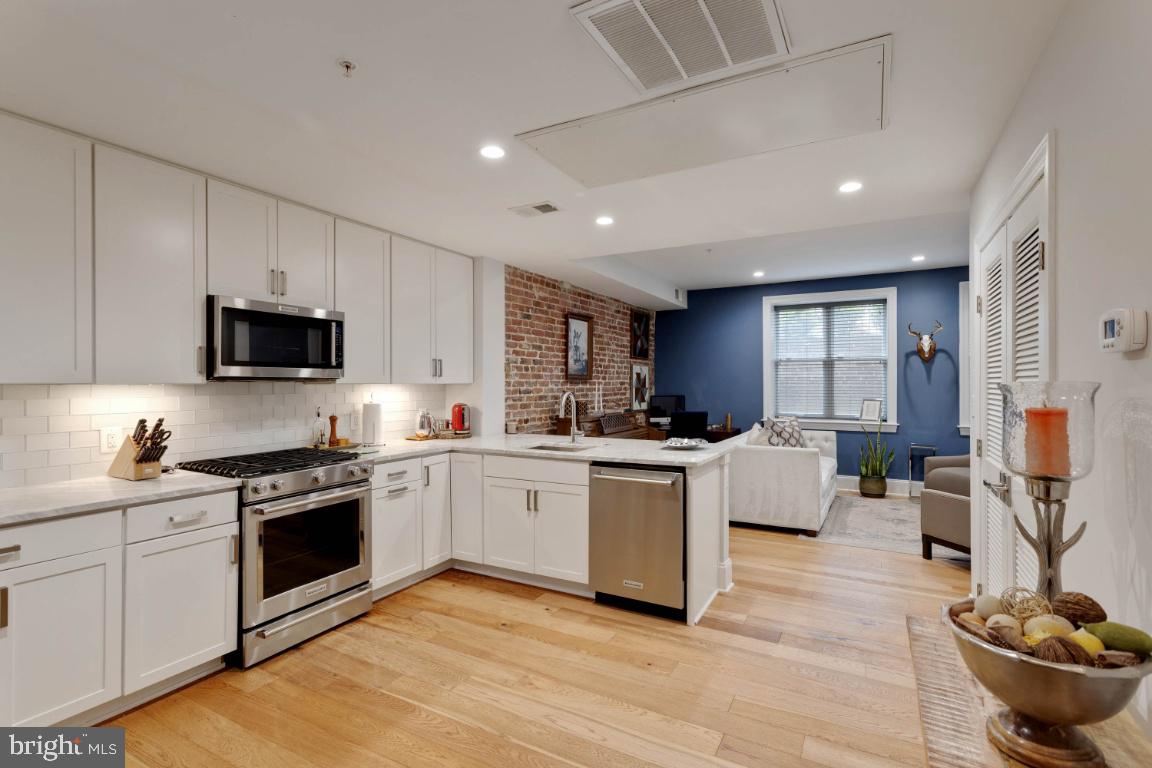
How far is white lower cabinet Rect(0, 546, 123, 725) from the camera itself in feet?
6.20

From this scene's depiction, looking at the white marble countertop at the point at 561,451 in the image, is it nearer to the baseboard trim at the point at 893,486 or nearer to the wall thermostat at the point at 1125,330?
the wall thermostat at the point at 1125,330

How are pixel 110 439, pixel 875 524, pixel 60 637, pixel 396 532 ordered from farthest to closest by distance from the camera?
pixel 875 524 < pixel 396 532 < pixel 110 439 < pixel 60 637

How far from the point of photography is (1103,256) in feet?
4.28

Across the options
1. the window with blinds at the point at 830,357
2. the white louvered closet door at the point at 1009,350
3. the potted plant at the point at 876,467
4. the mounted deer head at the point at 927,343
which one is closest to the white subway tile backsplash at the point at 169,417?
the white louvered closet door at the point at 1009,350

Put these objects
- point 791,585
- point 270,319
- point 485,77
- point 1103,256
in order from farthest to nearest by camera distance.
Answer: point 791,585, point 270,319, point 485,77, point 1103,256

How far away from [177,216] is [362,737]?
2.47 metres

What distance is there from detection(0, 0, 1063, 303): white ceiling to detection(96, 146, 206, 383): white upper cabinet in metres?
0.15

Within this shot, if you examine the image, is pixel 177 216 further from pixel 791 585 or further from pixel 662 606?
pixel 791 585

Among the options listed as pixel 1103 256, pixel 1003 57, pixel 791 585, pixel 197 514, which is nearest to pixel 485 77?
pixel 1003 57

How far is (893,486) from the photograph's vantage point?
6.45m

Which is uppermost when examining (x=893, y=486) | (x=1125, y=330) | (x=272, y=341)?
(x=272, y=341)

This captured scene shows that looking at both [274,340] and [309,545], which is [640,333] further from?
[309,545]

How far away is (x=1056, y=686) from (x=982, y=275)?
261 cm

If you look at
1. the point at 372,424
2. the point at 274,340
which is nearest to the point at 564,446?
the point at 372,424
